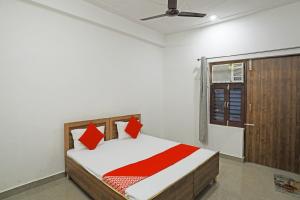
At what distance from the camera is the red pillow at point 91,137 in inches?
115

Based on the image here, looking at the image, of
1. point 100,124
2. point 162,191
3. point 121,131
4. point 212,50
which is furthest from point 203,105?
point 162,191

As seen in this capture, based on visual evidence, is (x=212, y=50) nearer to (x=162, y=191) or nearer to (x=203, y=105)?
(x=203, y=105)

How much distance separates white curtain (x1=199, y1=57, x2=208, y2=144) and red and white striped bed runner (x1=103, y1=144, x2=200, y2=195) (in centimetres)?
136

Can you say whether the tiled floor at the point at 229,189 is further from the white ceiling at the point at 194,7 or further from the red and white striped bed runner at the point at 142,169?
the white ceiling at the point at 194,7

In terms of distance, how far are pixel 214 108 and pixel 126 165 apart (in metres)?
2.72

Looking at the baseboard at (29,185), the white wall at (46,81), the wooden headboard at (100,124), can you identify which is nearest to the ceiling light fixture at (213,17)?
the white wall at (46,81)

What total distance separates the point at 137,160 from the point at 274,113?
2822 millimetres

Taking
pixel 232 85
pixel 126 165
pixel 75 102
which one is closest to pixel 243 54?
pixel 232 85

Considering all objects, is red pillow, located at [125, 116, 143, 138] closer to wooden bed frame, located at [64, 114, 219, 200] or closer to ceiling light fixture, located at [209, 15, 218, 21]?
wooden bed frame, located at [64, 114, 219, 200]

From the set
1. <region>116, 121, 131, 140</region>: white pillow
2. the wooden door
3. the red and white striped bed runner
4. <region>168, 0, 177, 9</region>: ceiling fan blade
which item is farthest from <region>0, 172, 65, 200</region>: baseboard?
the wooden door

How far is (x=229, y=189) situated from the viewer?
269cm

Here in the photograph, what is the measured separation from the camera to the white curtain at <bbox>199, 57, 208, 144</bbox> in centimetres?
409

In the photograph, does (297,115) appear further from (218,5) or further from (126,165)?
(126,165)

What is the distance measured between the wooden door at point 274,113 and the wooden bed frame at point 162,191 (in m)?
1.39
